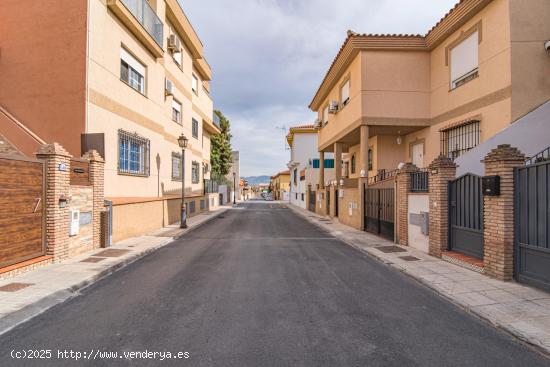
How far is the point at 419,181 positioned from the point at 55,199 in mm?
10404

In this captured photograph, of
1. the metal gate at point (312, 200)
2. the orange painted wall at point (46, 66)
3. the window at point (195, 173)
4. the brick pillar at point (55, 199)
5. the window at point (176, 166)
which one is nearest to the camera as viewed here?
the brick pillar at point (55, 199)

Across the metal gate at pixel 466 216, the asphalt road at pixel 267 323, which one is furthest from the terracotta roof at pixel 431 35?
the asphalt road at pixel 267 323

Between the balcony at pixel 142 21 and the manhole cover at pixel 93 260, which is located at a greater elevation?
the balcony at pixel 142 21

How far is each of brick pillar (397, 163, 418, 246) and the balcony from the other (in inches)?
461

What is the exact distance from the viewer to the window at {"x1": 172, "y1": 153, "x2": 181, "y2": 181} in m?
17.3

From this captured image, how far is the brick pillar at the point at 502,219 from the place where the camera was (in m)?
5.82

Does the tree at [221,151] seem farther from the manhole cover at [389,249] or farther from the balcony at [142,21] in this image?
the manhole cover at [389,249]

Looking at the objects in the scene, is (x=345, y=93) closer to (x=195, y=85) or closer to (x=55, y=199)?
(x=195, y=85)

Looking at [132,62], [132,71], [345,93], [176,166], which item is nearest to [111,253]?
[132,71]

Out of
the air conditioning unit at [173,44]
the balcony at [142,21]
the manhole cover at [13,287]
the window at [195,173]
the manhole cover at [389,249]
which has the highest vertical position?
the air conditioning unit at [173,44]

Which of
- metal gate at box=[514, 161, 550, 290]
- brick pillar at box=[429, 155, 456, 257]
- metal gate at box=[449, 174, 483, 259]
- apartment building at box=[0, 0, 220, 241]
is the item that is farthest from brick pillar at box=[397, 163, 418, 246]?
apartment building at box=[0, 0, 220, 241]

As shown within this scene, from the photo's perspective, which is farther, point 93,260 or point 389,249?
point 389,249

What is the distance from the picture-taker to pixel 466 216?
290 inches

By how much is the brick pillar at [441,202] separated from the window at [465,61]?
5.48 metres
